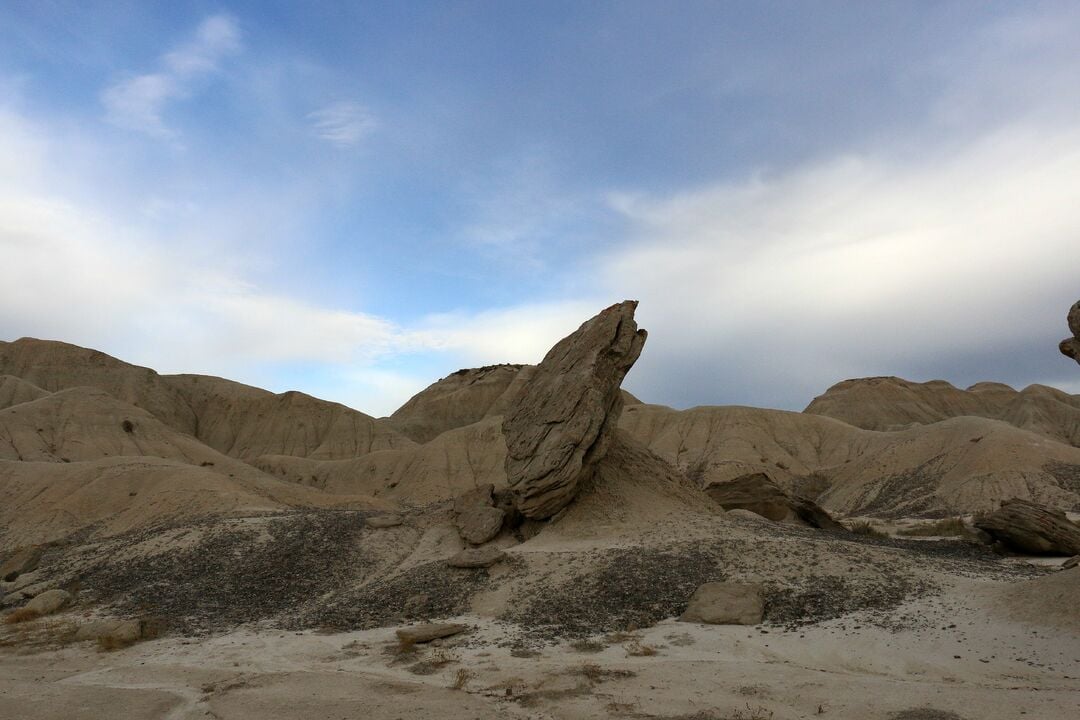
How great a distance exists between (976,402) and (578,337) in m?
104

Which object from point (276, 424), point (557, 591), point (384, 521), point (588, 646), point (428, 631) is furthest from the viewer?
point (276, 424)

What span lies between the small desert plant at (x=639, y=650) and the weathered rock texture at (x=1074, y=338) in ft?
30.6

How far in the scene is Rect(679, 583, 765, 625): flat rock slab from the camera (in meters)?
13.8

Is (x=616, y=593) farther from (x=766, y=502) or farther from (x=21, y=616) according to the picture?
(x=766, y=502)

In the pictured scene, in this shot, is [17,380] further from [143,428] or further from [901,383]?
[901,383]

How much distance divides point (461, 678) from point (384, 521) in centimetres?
1328

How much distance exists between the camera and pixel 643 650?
12414mm

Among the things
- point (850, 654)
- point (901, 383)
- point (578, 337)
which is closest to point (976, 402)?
point (901, 383)

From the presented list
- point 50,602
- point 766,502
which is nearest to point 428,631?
point 50,602

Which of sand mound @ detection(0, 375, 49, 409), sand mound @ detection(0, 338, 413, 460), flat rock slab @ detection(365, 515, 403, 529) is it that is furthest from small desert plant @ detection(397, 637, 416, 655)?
sand mound @ detection(0, 375, 49, 409)

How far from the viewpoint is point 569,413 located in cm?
2178

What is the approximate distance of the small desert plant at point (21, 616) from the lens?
17.6 meters

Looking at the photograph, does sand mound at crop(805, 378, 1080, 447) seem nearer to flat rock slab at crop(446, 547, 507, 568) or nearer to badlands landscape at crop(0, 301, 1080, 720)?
badlands landscape at crop(0, 301, 1080, 720)

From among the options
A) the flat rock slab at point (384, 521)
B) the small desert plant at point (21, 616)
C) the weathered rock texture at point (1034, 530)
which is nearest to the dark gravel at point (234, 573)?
the flat rock slab at point (384, 521)
